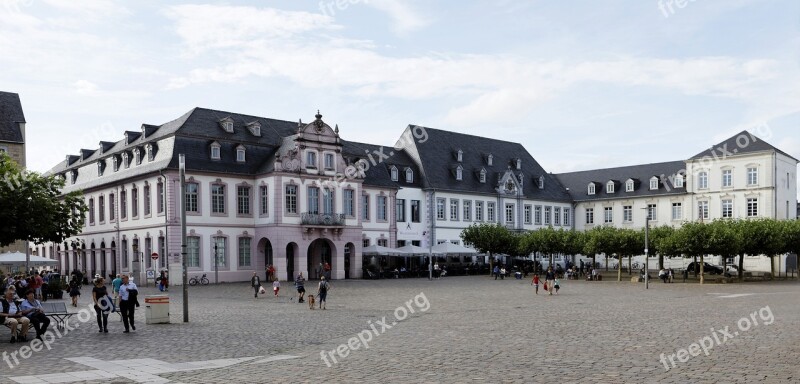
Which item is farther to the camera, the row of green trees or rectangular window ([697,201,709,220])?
rectangular window ([697,201,709,220])

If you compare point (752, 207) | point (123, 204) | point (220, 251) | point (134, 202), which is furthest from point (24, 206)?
point (752, 207)

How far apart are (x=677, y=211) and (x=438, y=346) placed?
67.0 m

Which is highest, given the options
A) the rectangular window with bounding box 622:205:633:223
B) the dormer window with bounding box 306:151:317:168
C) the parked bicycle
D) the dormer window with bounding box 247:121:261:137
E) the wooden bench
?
the dormer window with bounding box 247:121:261:137

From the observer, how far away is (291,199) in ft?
177

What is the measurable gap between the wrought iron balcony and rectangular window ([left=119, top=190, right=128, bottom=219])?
1368 centimetres

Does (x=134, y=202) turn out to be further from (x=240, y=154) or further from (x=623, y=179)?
(x=623, y=179)

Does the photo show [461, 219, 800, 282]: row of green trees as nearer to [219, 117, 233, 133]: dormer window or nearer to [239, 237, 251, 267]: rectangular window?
[239, 237, 251, 267]: rectangular window

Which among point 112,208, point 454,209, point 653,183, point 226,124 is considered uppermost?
point 226,124

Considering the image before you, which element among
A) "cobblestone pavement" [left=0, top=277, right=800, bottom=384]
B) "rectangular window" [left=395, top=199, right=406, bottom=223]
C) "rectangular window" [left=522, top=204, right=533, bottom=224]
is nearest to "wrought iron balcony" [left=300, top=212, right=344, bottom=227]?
"rectangular window" [left=395, top=199, right=406, bottom=223]

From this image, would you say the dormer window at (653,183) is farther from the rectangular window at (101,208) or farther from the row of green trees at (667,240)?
the rectangular window at (101,208)

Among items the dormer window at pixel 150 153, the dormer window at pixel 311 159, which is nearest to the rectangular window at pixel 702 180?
the dormer window at pixel 311 159

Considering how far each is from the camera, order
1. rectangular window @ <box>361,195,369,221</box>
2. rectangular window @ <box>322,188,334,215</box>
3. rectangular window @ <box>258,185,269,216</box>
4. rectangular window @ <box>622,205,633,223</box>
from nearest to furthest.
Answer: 1. rectangular window @ <box>258,185,269,216</box>
2. rectangular window @ <box>322,188,334,215</box>
3. rectangular window @ <box>361,195,369,221</box>
4. rectangular window @ <box>622,205,633,223</box>

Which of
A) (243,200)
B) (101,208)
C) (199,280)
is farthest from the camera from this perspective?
(101,208)

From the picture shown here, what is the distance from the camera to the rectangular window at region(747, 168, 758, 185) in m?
70.4
